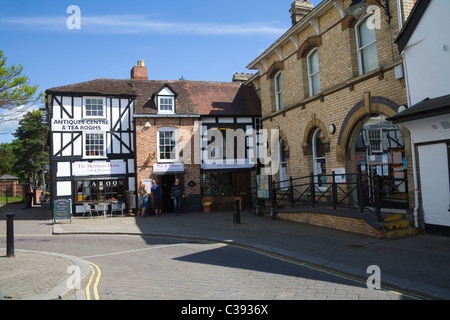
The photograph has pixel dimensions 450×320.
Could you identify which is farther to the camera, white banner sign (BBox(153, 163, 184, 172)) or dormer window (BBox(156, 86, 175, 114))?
dormer window (BBox(156, 86, 175, 114))

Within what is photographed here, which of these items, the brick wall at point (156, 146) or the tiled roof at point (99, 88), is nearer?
the tiled roof at point (99, 88)

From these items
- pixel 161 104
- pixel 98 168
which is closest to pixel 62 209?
pixel 98 168

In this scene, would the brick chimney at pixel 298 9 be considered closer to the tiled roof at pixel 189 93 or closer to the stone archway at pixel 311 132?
the stone archway at pixel 311 132

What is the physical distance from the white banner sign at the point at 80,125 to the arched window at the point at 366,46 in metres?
13.7

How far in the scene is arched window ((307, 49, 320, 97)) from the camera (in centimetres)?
1430

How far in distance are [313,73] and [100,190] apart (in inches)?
504

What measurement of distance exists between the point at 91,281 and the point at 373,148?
9.87 metres

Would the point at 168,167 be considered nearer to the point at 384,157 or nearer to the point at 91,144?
the point at 91,144

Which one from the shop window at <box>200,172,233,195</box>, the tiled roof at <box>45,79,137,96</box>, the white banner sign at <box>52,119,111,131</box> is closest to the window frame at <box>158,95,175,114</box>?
the tiled roof at <box>45,79,137,96</box>

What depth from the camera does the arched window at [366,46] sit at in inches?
449

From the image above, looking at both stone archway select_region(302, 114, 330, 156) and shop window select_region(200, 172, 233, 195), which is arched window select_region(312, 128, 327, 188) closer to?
stone archway select_region(302, 114, 330, 156)

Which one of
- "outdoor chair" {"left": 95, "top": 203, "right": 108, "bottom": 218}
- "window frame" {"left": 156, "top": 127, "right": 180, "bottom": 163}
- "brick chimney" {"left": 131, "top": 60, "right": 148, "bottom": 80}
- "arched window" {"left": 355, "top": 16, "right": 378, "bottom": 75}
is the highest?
"brick chimney" {"left": 131, "top": 60, "right": 148, "bottom": 80}

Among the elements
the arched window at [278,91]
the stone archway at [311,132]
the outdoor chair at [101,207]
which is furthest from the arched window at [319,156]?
the outdoor chair at [101,207]

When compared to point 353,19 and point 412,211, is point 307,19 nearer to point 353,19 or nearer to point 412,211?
point 353,19
